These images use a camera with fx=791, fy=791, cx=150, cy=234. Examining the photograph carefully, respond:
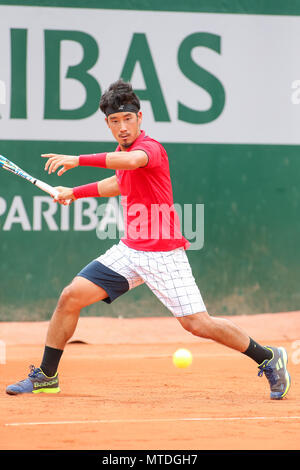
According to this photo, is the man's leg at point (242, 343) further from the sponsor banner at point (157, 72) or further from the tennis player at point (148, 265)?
the sponsor banner at point (157, 72)

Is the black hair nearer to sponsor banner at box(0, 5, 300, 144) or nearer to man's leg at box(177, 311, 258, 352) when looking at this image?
man's leg at box(177, 311, 258, 352)

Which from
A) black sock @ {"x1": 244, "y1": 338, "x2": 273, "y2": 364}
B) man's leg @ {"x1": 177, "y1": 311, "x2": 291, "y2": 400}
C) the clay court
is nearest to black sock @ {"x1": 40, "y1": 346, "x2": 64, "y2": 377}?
the clay court

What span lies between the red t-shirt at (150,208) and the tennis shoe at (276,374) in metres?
0.85

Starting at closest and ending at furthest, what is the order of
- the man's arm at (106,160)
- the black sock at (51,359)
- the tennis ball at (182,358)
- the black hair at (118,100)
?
the man's arm at (106,160) < the black hair at (118,100) < the black sock at (51,359) < the tennis ball at (182,358)

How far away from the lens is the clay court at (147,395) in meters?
3.47

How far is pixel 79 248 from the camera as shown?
7680 mm

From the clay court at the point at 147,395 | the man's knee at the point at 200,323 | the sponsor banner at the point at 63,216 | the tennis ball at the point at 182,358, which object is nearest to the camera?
the clay court at the point at 147,395

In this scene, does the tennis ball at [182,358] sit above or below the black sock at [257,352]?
below

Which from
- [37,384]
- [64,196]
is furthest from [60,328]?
[64,196]

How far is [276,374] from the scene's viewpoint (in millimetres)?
4520

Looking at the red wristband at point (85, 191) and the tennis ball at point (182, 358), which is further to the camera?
the tennis ball at point (182, 358)

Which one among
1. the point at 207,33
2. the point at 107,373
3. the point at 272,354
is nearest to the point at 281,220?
the point at 207,33

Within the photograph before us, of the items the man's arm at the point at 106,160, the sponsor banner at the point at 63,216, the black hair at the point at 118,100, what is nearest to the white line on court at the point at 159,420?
the man's arm at the point at 106,160

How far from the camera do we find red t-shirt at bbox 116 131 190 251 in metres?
4.43
